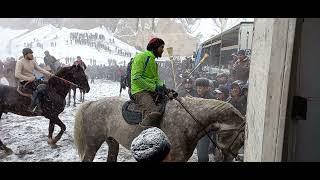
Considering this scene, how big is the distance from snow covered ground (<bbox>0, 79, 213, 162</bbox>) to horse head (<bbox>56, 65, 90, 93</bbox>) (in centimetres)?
11

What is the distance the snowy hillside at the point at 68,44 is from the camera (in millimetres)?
5223

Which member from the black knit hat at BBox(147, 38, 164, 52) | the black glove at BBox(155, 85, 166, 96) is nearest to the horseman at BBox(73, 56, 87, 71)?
the black knit hat at BBox(147, 38, 164, 52)

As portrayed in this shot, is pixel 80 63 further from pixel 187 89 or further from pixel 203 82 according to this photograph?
pixel 203 82

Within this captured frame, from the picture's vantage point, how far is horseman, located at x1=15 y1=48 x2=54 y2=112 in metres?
5.30

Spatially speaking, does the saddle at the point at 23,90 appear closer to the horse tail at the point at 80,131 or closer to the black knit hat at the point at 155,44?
the horse tail at the point at 80,131

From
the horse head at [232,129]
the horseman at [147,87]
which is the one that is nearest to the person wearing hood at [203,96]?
the horse head at [232,129]
